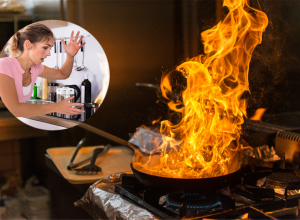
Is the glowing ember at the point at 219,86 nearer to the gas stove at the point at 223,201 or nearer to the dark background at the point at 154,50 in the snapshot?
the dark background at the point at 154,50

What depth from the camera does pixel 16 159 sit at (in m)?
1.47

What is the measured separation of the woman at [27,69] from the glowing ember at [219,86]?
2.07ft

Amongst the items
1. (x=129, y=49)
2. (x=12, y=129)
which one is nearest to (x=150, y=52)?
(x=129, y=49)

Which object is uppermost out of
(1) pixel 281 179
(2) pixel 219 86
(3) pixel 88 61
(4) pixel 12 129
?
(3) pixel 88 61

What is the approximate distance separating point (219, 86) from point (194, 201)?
2.65 feet

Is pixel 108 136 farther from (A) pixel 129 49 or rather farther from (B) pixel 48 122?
(A) pixel 129 49

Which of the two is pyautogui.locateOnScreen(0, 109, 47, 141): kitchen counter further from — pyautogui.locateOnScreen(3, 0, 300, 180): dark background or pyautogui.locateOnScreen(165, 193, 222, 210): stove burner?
pyautogui.locateOnScreen(165, 193, 222, 210): stove burner

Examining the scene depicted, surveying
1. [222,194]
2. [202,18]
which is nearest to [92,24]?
[202,18]

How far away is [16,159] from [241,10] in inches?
53.9

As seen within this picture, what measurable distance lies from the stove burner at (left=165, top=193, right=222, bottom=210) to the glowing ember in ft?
1.13

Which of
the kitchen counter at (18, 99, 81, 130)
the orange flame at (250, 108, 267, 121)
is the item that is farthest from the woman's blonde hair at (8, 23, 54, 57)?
the orange flame at (250, 108, 267, 121)

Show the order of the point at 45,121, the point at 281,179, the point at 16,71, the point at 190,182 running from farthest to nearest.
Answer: the point at 45,121
the point at 16,71
the point at 281,179
the point at 190,182

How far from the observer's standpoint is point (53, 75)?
4.94 ft

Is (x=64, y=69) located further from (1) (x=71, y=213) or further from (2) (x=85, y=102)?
(1) (x=71, y=213)
